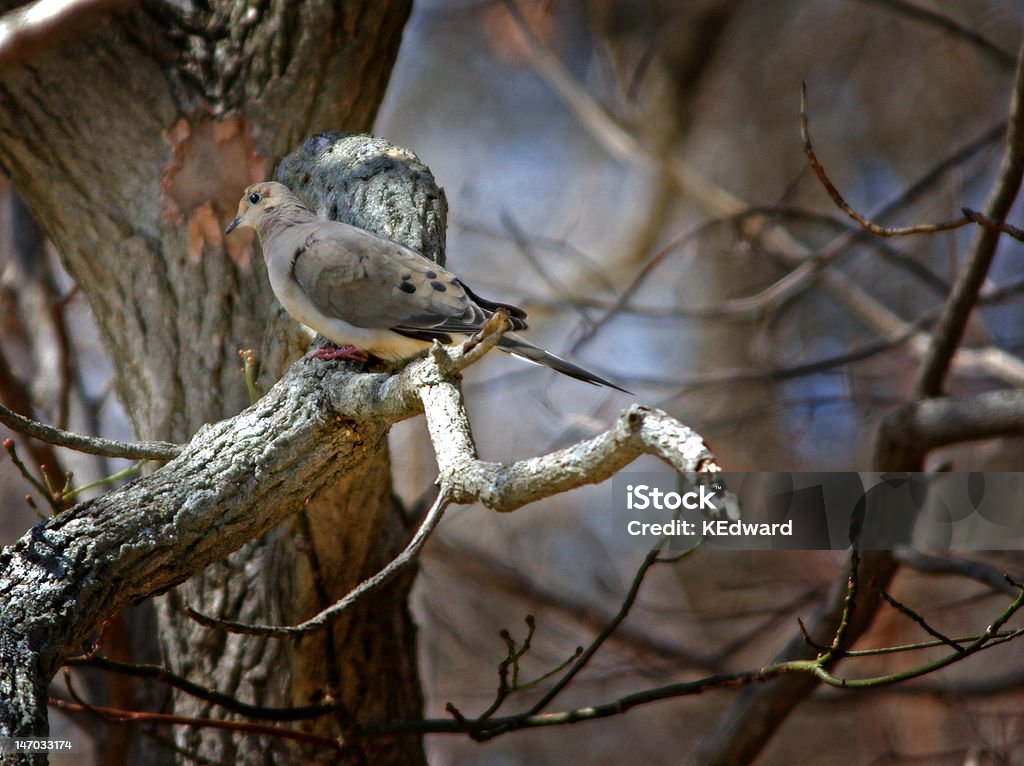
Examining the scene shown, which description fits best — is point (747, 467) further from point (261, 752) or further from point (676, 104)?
point (261, 752)

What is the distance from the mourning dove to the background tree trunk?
2.16 feet

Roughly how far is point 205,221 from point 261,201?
13.7 inches

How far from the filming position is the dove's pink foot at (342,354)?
250 cm

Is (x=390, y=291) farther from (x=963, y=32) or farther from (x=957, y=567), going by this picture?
(x=963, y=32)

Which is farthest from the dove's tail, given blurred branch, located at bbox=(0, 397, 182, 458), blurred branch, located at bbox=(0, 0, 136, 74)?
blurred branch, located at bbox=(0, 0, 136, 74)

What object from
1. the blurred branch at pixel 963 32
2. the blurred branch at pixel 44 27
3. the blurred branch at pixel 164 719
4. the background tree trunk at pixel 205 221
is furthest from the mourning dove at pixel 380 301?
the blurred branch at pixel 963 32

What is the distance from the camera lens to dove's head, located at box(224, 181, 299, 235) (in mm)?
3016

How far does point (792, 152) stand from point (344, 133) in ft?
20.2

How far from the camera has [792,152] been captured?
8484 mm

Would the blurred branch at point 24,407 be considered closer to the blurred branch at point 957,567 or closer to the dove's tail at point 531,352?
the dove's tail at point 531,352

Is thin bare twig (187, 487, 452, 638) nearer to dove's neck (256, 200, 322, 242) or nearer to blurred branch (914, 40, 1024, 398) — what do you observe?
dove's neck (256, 200, 322, 242)

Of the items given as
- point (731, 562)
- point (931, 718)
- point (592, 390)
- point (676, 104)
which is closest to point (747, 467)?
point (731, 562)

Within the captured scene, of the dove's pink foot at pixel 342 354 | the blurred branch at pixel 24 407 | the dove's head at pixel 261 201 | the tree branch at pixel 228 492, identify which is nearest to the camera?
the tree branch at pixel 228 492

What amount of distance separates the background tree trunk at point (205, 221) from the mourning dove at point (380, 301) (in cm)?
66
